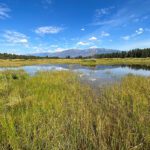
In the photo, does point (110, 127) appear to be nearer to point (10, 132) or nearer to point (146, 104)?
point (146, 104)

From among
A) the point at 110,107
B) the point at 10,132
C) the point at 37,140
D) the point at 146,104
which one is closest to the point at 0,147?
the point at 10,132

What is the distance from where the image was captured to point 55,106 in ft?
A: 20.4

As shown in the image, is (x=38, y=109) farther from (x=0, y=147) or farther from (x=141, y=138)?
(x=141, y=138)

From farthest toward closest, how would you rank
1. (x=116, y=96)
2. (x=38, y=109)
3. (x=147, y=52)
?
(x=147, y=52)
(x=116, y=96)
(x=38, y=109)

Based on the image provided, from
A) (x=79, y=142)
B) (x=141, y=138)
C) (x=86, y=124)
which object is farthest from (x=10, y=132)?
(x=141, y=138)

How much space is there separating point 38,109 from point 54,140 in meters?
2.07

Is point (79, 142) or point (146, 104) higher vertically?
point (146, 104)

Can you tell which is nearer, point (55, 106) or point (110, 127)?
point (110, 127)

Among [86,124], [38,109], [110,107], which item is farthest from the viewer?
[110,107]

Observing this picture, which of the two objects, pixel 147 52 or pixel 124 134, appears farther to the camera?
pixel 147 52

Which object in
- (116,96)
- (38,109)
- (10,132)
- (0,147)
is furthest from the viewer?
(116,96)

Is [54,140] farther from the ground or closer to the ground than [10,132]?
closer to the ground

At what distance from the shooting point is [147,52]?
3211 inches

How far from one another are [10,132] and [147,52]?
87.9 m
